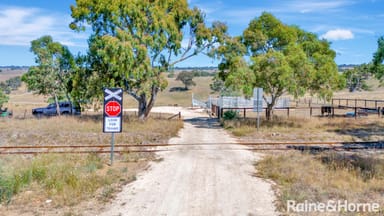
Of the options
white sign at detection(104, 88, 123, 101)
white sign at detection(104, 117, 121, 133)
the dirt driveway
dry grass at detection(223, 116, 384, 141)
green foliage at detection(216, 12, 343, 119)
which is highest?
green foliage at detection(216, 12, 343, 119)

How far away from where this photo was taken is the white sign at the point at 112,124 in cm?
1070

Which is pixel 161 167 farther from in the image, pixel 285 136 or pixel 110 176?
pixel 285 136

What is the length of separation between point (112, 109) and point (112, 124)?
0.50 meters

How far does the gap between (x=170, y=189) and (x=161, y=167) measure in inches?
92.8

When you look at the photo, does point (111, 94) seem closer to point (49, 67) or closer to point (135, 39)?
point (135, 39)

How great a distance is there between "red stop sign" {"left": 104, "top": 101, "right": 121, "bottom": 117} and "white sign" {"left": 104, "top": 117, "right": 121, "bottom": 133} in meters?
0.14

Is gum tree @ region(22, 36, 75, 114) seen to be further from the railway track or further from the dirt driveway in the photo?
the dirt driveway

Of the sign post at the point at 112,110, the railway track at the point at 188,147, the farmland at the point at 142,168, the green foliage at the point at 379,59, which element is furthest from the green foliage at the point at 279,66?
the sign post at the point at 112,110

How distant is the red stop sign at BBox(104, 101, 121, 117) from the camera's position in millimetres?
10641

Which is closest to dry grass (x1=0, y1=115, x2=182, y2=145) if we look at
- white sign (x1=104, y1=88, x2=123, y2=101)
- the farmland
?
the farmland

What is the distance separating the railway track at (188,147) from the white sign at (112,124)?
2250 mm

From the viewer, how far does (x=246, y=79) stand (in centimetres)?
2070

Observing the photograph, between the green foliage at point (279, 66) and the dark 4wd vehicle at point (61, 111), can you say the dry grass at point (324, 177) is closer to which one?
the green foliage at point (279, 66)

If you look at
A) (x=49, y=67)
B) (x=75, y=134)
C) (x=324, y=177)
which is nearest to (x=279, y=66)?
(x=324, y=177)
